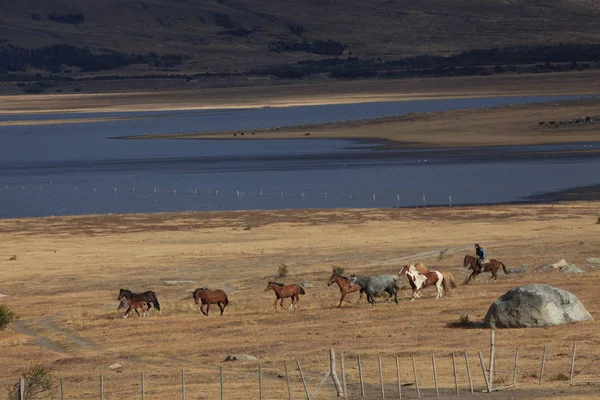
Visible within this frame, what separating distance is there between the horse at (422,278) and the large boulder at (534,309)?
485 centimetres

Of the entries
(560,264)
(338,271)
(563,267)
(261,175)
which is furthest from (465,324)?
(261,175)

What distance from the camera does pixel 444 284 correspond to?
3681 centimetres

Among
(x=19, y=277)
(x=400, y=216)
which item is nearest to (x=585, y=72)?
(x=400, y=216)

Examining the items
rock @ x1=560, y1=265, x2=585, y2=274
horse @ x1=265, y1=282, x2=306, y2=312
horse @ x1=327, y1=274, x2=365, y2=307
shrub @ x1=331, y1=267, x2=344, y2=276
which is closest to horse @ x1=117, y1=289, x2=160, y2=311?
horse @ x1=265, y1=282, x2=306, y2=312

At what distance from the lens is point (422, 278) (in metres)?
36.3

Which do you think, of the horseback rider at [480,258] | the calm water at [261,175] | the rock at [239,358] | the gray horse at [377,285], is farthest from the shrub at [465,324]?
the calm water at [261,175]

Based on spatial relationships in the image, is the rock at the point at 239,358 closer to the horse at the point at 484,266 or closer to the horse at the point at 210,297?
the horse at the point at 210,297

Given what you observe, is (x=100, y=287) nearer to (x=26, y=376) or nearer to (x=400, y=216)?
(x=26, y=376)

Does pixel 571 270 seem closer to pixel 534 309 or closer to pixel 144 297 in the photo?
pixel 534 309

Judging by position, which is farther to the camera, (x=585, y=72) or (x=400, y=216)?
(x=585, y=72)

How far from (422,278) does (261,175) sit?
49180 mm

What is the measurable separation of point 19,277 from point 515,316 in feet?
69.8

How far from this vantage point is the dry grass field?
2727cm

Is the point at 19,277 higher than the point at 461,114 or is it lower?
lower
